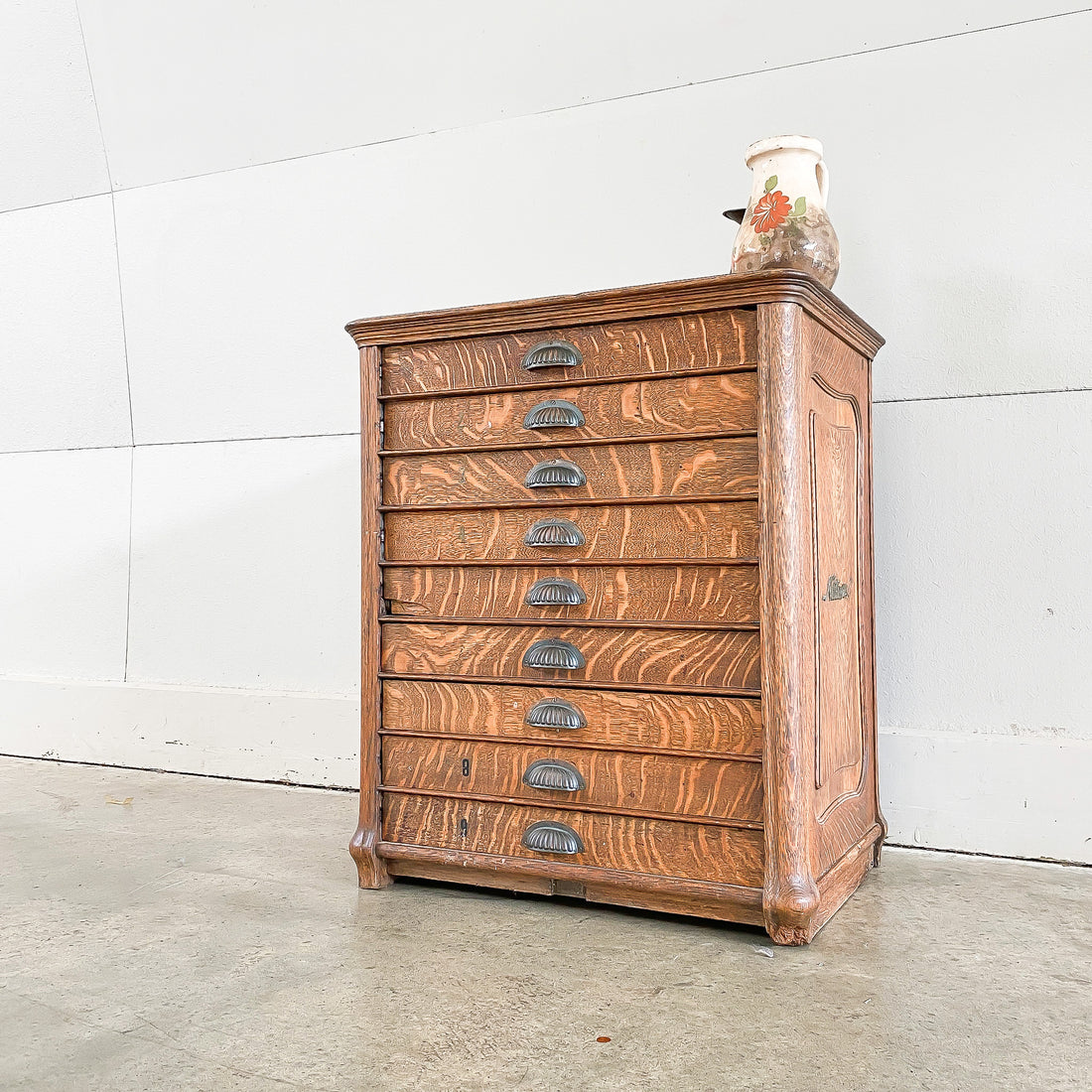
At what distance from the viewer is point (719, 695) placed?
1692 mm

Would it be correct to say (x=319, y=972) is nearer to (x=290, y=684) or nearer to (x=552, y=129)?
(x=290, y=684)

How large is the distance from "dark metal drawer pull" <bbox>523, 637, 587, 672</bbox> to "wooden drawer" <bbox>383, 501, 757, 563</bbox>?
15cm

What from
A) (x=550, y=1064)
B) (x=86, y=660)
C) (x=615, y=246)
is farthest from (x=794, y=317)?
(x=86, y=660)

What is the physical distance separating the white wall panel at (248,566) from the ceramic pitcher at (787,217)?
4.34 feet

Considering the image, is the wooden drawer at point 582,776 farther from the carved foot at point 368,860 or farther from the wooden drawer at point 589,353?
the wooden drawer at point 589,353

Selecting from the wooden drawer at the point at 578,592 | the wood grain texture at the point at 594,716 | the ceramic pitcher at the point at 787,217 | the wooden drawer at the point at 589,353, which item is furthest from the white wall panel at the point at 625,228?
the wood grain texture at the point at 594,716

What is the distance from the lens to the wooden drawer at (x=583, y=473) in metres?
1.70

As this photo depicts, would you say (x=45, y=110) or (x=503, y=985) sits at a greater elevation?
(x=45, y=110)

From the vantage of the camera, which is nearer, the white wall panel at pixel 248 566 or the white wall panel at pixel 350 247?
the white wall panel at pixel 350 247

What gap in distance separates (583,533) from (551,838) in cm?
54

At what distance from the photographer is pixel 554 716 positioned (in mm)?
1810

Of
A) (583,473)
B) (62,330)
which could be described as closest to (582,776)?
(583,473)

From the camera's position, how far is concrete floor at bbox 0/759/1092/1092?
1232 mm

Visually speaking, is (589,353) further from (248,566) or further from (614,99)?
(248,566)
